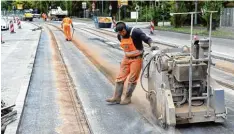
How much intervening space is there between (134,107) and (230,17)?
3524 cm

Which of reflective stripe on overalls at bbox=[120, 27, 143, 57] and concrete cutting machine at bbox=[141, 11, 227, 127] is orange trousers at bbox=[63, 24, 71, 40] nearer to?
reflective stripe on overalls at bbox=[120, 27, 143, 57]

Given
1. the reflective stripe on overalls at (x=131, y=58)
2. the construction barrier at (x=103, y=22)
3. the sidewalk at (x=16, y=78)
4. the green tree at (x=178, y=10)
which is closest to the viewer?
the reflective stripe on overalls at (x=131, y=58)

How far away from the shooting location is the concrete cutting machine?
251 inches

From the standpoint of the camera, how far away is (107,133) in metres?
6.42

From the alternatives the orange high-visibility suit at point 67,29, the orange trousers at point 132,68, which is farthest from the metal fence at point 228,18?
the orange trousers at point 132,68

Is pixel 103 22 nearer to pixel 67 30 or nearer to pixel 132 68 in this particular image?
pixel 67 30

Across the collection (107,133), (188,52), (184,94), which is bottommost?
(107,133)

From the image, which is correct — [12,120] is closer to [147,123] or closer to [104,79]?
[147,123]

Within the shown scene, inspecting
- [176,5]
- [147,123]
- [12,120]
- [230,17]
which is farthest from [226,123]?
[230,17]

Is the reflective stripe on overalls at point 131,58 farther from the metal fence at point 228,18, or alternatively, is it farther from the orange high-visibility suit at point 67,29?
the metal fence at point 228,18

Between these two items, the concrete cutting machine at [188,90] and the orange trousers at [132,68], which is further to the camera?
the orange trousers at [132,68]

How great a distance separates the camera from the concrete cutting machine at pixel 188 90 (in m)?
6.37

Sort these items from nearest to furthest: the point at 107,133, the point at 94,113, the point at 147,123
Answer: the point at 107,133 → the point at 147,123 → the point at 94,113

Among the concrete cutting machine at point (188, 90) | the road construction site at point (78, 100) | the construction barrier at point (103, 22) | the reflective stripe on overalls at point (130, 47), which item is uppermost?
the construction barrier at point (103, 22)
